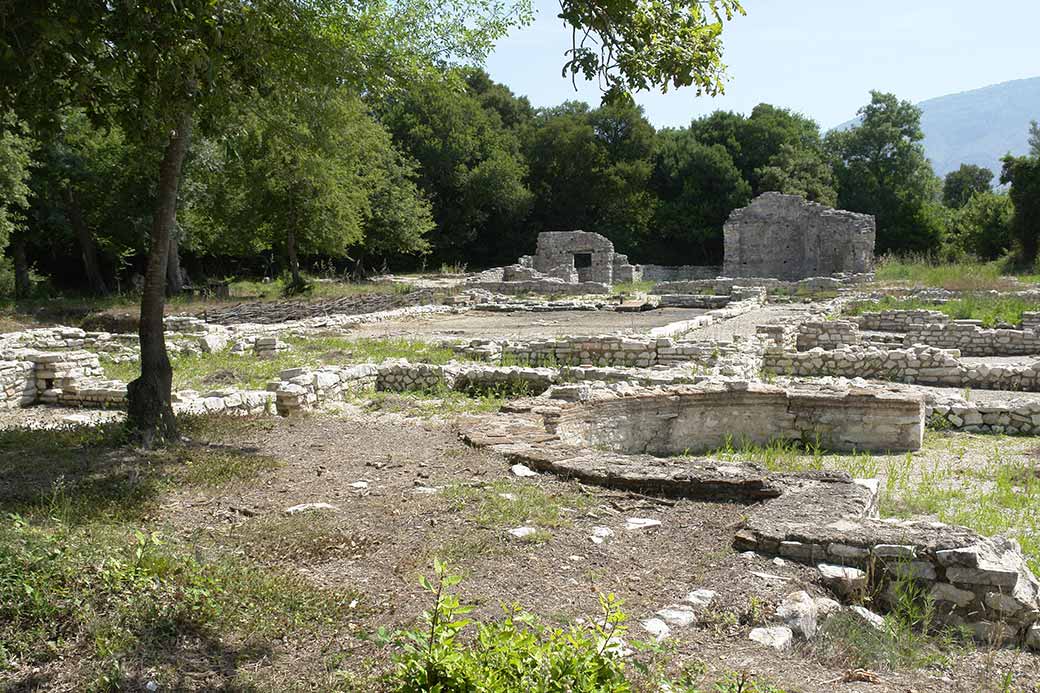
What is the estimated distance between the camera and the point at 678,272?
4609cm

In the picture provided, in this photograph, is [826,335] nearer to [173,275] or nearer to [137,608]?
[137,608]

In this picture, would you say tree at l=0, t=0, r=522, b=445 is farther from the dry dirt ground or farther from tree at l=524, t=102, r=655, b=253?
tree at l=524, t=102, r=655, b=253

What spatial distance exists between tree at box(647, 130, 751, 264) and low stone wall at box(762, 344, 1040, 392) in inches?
1359

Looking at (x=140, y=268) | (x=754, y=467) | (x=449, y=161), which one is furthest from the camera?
(x=449, y=161)

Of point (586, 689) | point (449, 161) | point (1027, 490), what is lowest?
point (1027, 490)

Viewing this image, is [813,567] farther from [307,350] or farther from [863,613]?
[307,350]

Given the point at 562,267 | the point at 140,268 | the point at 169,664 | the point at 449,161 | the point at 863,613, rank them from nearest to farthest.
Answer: the point at 169,664 < the point at 863,613 < the point at 140,268 < the point at 562,267 < the point at 449,161

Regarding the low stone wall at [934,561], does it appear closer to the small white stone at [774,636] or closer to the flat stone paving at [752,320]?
the small white stone at [774,636]

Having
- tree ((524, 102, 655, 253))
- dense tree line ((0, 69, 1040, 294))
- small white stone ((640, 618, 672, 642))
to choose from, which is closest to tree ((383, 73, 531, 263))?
dense tree line ((0, 69, 1040, 294))

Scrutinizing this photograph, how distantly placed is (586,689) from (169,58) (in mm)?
5668

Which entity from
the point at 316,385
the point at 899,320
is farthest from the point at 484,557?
the point at 899,320

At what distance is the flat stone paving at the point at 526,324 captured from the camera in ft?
66.7

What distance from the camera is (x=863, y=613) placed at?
179 inches

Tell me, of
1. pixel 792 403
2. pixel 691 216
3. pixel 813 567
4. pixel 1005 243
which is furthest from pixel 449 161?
pixel 813 567
